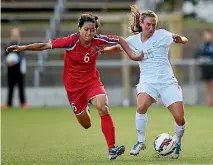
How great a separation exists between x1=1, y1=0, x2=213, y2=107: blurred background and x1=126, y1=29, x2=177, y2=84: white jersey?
11481 millimetres

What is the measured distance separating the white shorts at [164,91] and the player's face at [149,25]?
0.69 metres

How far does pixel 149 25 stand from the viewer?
35.1 feet

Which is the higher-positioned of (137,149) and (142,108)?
(142,108)

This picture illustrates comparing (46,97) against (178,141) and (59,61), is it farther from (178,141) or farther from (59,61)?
(178,141)

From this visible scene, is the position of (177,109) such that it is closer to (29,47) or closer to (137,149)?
(137,149)

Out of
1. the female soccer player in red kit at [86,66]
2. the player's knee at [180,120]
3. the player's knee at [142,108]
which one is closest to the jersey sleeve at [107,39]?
the female soccer player in red kit at [86,66]

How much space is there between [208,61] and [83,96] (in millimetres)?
11361

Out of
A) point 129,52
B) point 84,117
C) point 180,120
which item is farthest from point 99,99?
point 84,117

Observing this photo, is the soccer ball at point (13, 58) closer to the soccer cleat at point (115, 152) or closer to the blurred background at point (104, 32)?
the blurred background at point (104, 32)

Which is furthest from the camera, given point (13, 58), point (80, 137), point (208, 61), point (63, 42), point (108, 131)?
point (208, 61)

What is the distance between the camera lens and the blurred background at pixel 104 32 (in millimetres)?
22547

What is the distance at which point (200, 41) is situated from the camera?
26.8m

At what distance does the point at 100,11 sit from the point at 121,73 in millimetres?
5600

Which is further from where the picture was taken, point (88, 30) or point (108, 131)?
point (88, 30)
